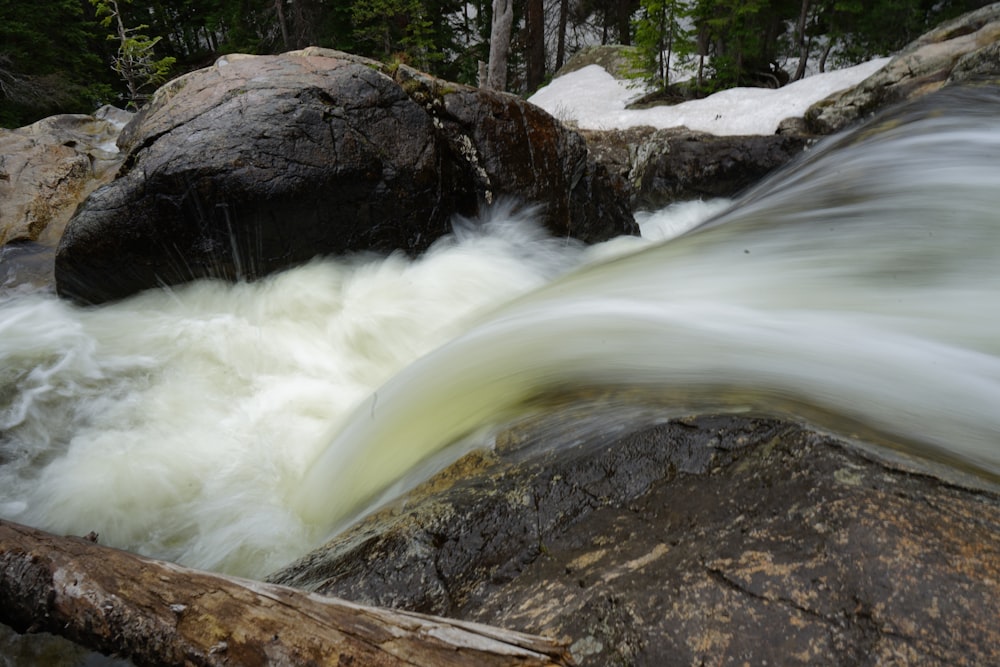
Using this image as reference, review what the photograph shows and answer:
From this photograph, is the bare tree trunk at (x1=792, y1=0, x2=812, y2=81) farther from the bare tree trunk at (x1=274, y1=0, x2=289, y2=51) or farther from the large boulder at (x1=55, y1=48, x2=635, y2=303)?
the bare tree trunk at (x1=274, y1=0, x2=289, y2=51)

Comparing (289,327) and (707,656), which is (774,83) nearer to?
(289,327)

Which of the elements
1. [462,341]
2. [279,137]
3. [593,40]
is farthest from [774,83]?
[462,341]

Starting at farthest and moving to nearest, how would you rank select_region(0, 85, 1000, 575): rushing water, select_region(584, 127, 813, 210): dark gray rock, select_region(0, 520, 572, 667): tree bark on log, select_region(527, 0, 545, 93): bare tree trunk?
select_region(527, 0, 545, 93): bare tree trunk < select_region(584, 127, 813, 210): dark gray rock < select_region(0, 85, 1000, 575): rushing water < select_region(0, 520, 572, 667): tree bark on log

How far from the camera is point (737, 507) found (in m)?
1.37

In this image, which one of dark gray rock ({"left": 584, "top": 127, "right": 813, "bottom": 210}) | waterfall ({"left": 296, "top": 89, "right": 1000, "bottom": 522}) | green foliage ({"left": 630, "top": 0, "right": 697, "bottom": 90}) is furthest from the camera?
green foliage ({"left": 630, "top": 0, "right": 697, "bottom": 90})

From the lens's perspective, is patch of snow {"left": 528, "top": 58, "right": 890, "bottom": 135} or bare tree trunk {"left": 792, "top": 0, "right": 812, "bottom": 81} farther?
bare tree trunk {"left": 792, "top": 0, "right": 812, "bottom": 81}

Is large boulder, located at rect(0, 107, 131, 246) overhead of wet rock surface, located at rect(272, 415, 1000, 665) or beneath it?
overhead

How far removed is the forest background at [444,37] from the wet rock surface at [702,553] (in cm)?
1017

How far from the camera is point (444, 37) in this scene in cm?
1730

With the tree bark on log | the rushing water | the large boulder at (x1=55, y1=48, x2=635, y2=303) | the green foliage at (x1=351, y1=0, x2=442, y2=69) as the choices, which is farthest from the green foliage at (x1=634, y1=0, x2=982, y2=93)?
the tree bark on log

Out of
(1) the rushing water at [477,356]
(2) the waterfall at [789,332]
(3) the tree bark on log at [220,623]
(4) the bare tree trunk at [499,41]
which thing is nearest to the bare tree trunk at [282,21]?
(4) the bare tree trunk at [499,41]

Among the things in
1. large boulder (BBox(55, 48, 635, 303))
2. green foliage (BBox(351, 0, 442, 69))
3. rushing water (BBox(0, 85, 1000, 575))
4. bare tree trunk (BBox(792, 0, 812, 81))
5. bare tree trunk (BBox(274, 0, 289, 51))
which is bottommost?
rushing water (BBox(0, 85, 1000, 575))

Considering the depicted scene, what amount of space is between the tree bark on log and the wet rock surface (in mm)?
222

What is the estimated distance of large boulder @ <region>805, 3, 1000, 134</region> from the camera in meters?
8.63
